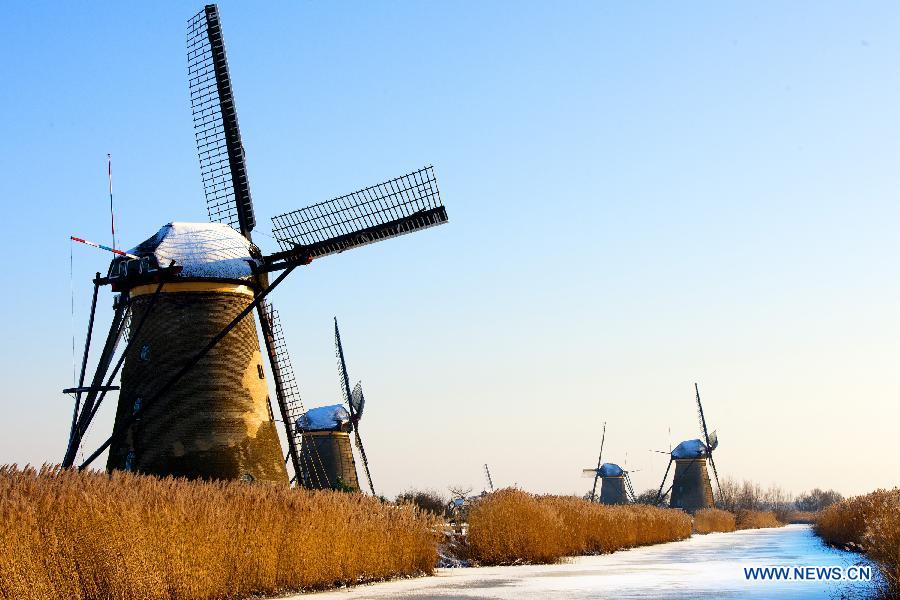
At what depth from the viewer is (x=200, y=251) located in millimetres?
21984

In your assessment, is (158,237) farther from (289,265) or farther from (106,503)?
(106,503)

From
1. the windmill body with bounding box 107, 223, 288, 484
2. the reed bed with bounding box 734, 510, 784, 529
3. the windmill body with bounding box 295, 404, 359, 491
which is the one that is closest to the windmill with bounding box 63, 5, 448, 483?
the windmill body with bounding box 107, 223, 288, 484

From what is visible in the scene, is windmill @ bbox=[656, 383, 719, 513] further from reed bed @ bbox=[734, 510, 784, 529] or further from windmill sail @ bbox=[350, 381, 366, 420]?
windmill sail @ bbox=[350, 381, 366, 420]

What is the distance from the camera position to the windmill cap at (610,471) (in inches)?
3297

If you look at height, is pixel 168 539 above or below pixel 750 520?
above

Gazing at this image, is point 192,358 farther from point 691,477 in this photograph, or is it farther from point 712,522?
point 691,477

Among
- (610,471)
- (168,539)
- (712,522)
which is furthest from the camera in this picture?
(610,471)

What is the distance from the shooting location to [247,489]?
614 inches

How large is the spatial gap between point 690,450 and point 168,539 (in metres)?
66.1

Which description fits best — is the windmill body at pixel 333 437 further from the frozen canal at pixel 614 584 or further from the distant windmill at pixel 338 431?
the frozen canal at pixel 614 584

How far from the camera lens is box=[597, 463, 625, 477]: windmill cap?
8375 cm

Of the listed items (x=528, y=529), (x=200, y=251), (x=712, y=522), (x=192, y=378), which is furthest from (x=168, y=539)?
(x=712, y=522)

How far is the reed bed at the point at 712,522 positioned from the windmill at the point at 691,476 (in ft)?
32.4

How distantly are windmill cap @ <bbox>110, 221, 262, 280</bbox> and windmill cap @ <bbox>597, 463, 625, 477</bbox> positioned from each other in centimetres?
6475
